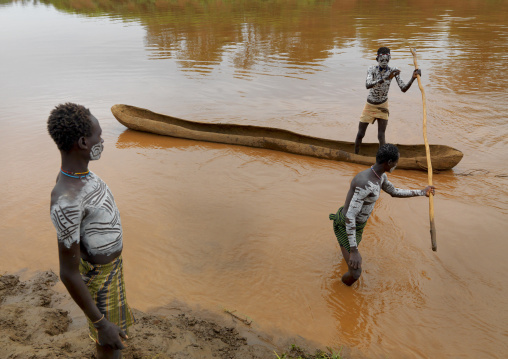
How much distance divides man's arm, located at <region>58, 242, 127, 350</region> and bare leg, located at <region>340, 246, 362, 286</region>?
2234mm

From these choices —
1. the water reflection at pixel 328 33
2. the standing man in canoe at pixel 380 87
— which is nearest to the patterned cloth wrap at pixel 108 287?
the standing man in canoe at pixel 380 87

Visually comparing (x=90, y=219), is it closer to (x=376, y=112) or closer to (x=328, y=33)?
(x=376, y=112)

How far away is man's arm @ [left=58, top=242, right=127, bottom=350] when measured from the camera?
5.87 feet

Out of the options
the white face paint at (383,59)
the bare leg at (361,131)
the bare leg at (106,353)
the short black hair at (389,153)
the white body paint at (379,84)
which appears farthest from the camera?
the bare leg at (361,131)

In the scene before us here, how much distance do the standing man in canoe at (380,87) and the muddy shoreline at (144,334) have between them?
12.6 feet

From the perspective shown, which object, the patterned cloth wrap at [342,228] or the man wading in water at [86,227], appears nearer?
the man wading in water at [86,227]

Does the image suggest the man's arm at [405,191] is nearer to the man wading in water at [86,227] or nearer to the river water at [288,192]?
the river water at [288,192]

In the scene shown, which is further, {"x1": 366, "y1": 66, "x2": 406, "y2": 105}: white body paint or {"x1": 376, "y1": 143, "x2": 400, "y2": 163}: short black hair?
{"x1": 366, "y1": 66, "x2": 406, "y2": 105}: white body paint

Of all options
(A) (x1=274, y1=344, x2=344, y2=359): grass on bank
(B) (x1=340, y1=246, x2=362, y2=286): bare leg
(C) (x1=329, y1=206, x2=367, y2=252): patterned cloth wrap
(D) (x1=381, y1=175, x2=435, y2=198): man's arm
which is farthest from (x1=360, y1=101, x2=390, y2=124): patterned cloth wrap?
(A) (x1=274, y1=344, x2=344, y2=359): grass on bank

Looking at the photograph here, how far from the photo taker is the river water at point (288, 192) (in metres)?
3.54

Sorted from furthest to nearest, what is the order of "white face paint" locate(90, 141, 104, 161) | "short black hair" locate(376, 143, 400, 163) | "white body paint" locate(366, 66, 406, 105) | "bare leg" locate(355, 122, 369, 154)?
1. "bare leg" locate(355, 122, 369, 154)
2. "white body paint" locate(366, 66, 406, 105)
3. "short black hair" locate(376, 143, 400, 163)
4. "white face paint" locate(90, 141, 104, 161)

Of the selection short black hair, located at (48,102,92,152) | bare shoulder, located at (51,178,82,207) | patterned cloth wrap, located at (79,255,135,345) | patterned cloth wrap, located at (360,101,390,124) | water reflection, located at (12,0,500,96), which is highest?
water reflection, located at (12,0,500,96)

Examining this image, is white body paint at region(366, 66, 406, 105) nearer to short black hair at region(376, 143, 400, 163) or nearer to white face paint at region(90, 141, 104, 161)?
short black hair at region(376, 143, 400, 163)

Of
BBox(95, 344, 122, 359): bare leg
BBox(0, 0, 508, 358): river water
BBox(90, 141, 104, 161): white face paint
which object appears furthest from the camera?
BBox(0, 0, 508, 358): river water
